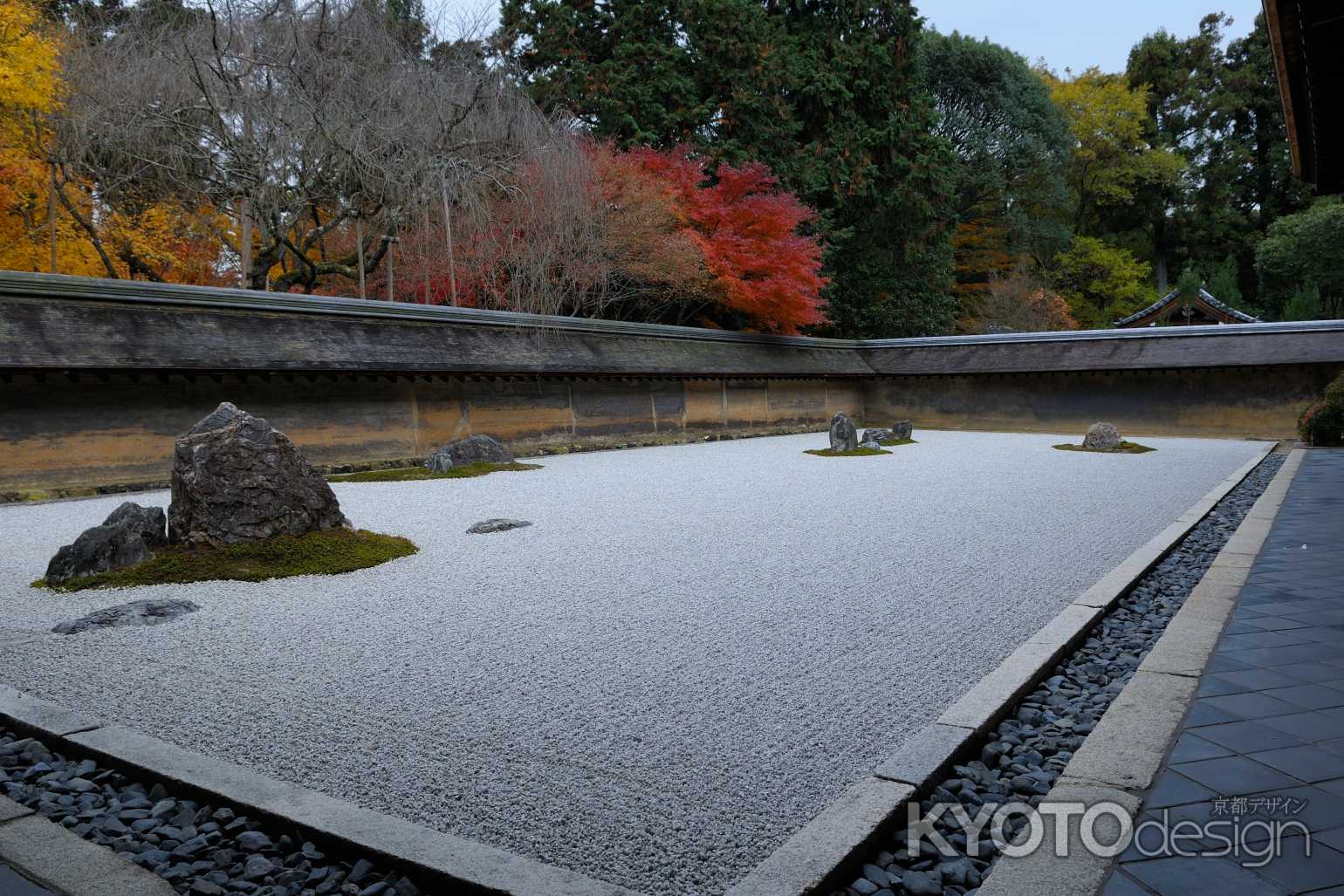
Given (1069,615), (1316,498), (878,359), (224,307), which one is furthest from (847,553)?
(878,359)

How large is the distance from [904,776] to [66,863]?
6.73 feet

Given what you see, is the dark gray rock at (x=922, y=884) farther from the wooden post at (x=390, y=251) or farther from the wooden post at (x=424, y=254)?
the wooden post at (x=424, y=254)

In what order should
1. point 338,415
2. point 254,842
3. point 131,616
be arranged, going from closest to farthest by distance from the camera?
1. point 254,842
2. point 131,616
3. point 338,415

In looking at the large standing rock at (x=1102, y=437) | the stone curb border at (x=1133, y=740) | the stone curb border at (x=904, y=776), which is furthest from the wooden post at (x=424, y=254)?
the stone curb border at (x=1133, y=740)

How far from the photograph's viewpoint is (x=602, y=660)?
3328 mm

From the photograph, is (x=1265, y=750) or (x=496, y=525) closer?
(x=1265, y=750)

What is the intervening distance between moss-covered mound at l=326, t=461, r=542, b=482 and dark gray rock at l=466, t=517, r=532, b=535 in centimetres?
374

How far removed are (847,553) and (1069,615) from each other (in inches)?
71.5

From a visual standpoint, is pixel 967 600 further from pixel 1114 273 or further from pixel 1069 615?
pixel 1114 273

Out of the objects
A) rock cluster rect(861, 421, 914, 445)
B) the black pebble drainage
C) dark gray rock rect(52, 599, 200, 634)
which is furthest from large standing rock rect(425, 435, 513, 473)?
the black pebble drainage

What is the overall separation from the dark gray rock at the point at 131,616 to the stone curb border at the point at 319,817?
1.16 metres

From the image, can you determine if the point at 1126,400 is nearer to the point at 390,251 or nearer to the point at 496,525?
the point at 390,251

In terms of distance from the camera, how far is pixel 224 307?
10227mm

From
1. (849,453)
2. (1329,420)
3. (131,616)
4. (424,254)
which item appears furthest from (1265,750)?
(424,254)
